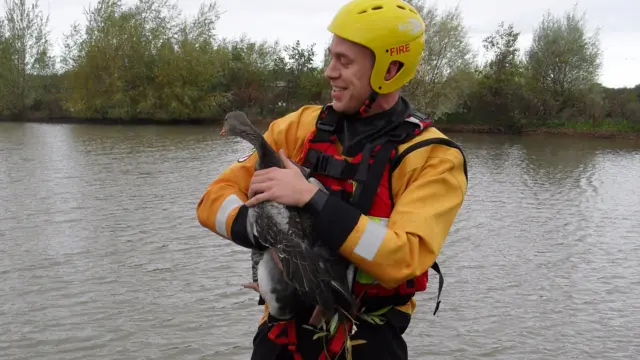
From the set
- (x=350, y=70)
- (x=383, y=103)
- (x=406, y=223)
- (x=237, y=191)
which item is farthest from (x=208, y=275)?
(x=406, y=223)

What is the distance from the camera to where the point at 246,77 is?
168 feet

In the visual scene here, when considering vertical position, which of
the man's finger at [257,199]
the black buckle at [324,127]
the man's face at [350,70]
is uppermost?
the man's face at [350,70]

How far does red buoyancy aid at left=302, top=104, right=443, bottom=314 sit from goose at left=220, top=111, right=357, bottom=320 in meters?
0.13

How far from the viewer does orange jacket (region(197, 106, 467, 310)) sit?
7.68ft

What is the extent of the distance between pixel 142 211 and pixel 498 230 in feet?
24.9

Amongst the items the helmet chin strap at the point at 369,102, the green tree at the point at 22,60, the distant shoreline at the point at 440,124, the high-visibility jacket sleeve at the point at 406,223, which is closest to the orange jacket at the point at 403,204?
the high-visibility jacket sleeve at the point at 406,223

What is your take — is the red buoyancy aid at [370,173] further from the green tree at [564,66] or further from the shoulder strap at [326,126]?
the green tree at [564,66]

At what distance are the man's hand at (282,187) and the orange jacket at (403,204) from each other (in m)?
0.13

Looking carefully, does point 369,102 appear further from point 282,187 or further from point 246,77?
point 246,77

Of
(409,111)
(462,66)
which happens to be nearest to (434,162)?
(409,111)

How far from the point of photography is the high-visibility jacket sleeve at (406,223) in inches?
91.7

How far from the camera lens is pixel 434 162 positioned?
2605 mm

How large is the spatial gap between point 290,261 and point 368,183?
48cm

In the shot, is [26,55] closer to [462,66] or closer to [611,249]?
[462,66]
